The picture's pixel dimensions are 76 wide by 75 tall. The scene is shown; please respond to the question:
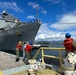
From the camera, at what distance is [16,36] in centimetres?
2927

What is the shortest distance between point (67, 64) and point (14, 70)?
2628mm

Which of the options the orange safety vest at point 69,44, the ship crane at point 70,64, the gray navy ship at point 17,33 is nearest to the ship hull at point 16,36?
the gray navy ship at point 17,33

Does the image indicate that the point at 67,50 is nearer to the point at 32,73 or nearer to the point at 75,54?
the point at 75,54

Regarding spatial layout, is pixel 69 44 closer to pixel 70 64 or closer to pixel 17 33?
pixel 70 64

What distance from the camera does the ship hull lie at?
26828mm

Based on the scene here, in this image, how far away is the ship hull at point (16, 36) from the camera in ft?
88.0

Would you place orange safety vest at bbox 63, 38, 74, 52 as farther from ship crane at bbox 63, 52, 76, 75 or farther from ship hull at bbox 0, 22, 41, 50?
ship hull at bbox 0, 22, 41, 50

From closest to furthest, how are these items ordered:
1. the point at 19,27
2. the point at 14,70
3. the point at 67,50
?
1. the point at 67,50
2. the point at 14,70
3. the point at 19,27

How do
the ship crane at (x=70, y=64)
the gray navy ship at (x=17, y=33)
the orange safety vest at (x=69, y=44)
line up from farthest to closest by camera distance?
1. the gray navy ship at (x=17, y=33)
2. the orange safety vest at (x=69, y=44)
3. the ship crane at (x=70, y=64)

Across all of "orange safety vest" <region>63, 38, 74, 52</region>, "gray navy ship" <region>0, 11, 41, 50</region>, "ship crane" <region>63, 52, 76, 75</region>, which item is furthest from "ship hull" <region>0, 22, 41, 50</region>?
"ship crane" <region>63, 52, 76, 75</region>

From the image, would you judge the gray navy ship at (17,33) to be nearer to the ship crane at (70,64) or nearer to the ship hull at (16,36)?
the ship hull at (16,36)

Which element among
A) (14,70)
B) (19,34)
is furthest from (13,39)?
(14,70)

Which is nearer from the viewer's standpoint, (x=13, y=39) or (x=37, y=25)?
(x=37, y=25)

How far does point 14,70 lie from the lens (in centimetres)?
658
